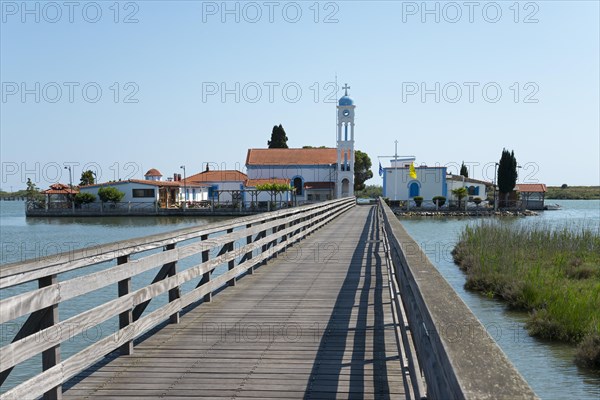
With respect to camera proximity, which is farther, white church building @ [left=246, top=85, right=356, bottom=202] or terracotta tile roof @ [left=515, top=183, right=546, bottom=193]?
terracotta tile roof @ [left=515, top=183, right=546, bottom=193]

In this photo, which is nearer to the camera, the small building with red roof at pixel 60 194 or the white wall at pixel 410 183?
the white wall at pixel 410 183

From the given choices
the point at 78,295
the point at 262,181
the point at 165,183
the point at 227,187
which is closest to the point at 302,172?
the point at 262,181

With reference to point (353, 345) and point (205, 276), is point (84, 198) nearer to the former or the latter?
point (205, 276)

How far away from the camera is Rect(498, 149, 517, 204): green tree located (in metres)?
71.9

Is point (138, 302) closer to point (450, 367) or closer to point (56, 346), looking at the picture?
point (56, 346)

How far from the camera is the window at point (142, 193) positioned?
6862 centimetres

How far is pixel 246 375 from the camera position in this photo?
466cm

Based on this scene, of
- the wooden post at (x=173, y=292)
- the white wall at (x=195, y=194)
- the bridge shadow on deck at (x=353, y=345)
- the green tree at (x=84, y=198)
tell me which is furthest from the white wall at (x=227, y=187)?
the wooden post at (x=173, y=292)

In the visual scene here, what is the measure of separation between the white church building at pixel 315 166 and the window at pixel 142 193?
41.2 feet

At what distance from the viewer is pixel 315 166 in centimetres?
7531

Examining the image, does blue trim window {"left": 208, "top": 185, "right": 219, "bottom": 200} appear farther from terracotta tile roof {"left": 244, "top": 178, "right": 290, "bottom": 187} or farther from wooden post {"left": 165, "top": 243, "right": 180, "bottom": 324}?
wooden post {"left": 165, "top": 243, "right": 180, "bottom": 324}

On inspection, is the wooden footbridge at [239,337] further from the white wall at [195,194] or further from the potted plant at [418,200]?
the white wall at [195,194]

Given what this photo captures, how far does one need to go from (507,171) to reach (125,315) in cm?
7203

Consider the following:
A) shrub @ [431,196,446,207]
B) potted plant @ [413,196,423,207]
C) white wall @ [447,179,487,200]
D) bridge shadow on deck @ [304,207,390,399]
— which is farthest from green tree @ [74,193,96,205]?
bridge shadow on deck @ [304,207,390,399]
